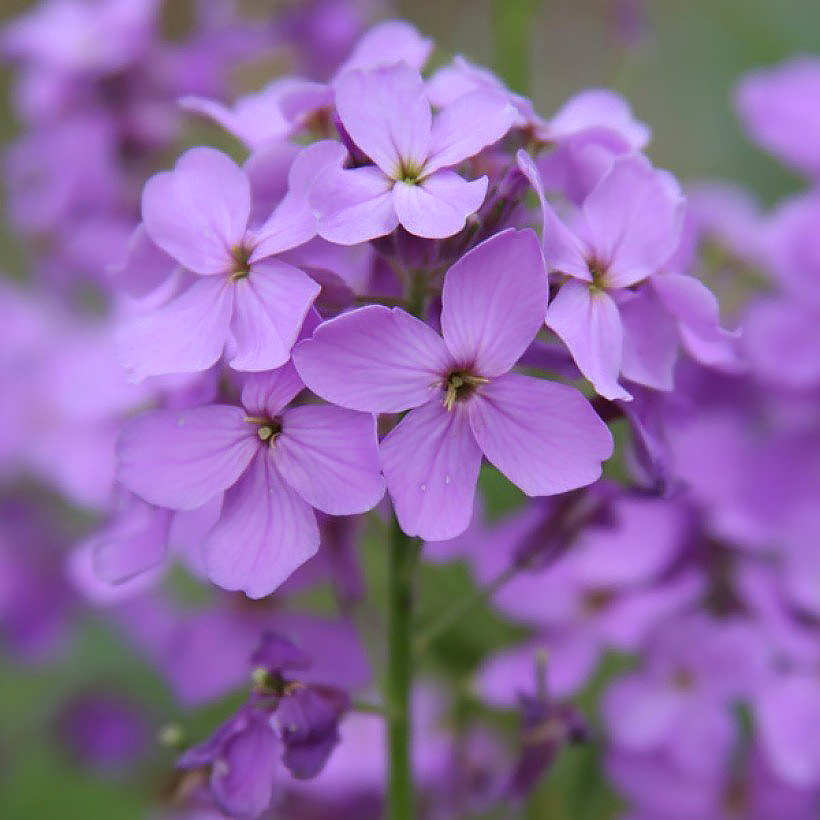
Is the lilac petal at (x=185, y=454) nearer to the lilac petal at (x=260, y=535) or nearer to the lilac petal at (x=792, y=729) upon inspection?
the lilac petal at (x=260, y=535)

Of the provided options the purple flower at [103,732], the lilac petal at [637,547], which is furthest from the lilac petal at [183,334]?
the purple flower at [103,732]

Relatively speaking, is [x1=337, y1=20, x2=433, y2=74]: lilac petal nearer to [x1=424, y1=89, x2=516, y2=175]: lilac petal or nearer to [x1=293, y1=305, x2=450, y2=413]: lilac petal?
[x1=424, y1=89, x2=516, y2=175]: lilac petal

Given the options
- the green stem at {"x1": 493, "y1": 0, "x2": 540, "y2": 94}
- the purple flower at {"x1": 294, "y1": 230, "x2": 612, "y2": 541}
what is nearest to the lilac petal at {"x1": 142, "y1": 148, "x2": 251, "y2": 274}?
Result: the purple flower at {"x1": 294, "y1": 230, "x2": 612, "y2": 541}

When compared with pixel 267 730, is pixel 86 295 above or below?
below

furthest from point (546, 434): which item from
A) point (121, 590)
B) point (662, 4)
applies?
point (662, 4)

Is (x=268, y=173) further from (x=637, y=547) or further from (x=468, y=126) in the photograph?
(x=637, y=547)

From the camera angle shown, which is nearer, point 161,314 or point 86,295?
point 161,314

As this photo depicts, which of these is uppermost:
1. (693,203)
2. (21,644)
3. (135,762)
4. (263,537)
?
(263,537)

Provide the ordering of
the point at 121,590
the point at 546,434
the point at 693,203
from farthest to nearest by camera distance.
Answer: the point at 693,203 → the point at 121,590 → the point at 546,434

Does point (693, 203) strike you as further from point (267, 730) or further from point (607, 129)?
point (267, 730)
